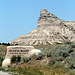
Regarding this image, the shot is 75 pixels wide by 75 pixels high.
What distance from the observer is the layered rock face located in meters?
138

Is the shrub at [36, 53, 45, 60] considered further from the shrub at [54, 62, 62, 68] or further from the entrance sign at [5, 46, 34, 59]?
the shrub at [54, 62, 62, 68]

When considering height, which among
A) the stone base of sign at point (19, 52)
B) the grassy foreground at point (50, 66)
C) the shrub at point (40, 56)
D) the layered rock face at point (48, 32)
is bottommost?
the grassy foreground at point (50, 66)

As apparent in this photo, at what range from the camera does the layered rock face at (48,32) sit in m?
138

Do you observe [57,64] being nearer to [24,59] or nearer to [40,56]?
[40,56]

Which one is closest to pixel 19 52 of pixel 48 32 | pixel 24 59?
pixel 24 59

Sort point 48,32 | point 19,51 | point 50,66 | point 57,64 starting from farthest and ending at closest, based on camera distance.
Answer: point 48,32, point 19,51, point 50,66, point 57,64

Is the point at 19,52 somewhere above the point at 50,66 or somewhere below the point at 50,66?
above

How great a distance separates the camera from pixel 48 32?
14838 centimetres

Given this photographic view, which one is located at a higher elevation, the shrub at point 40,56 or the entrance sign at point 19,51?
the entrance sign at point 19,51

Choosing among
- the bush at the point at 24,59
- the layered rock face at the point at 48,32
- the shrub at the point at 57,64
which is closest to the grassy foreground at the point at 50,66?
the shrub at the point at 57,64

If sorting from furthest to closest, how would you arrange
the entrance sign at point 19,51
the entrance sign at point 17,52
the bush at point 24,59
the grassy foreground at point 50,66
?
the entrance sign at point 19,51 → the entrance sign at point 17,52 → the bush at point 24,59 → the grassy foreground at point 50,66

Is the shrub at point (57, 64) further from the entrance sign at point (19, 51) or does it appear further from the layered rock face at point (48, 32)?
the layered rock face at point (48, 32)

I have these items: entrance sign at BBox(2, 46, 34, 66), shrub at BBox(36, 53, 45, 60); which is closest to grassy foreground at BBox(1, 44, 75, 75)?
shrub at BBox(36, 53, 45, 60)

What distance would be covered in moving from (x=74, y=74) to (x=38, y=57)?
830cm
